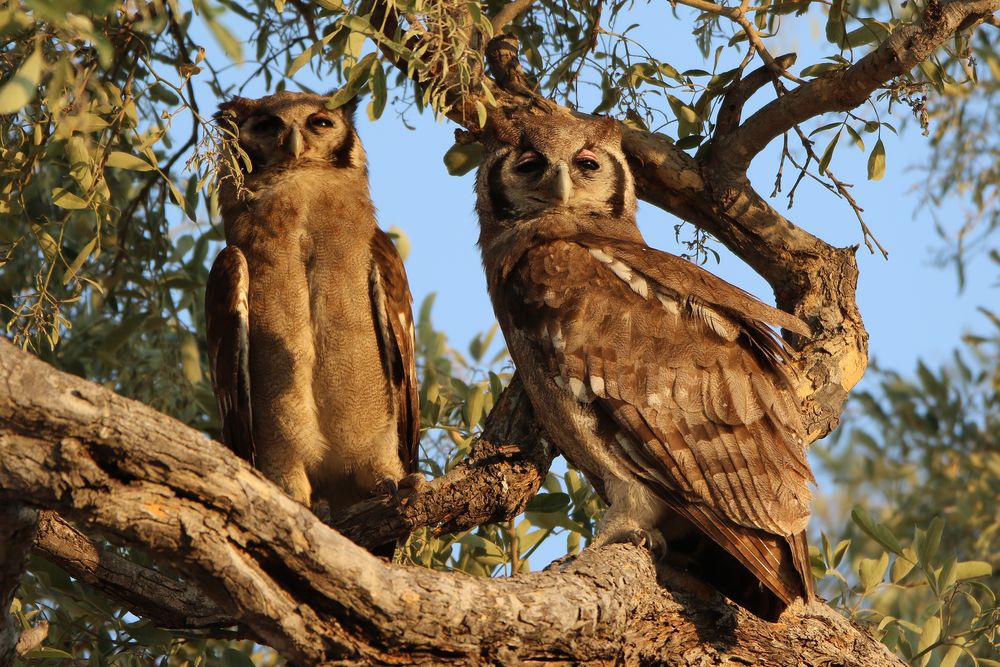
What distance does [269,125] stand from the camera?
4773 mm

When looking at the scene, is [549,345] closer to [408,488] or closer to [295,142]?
[408,488]

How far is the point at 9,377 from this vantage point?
2105 millimetres

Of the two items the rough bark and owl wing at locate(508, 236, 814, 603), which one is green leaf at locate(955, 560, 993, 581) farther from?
the rough bark

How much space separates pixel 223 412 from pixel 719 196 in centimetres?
212

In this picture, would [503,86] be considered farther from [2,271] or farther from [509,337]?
[2,271]

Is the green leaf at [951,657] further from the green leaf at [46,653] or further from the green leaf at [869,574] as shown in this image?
the green leaf at [46,653]

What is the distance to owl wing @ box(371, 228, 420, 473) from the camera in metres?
4.47

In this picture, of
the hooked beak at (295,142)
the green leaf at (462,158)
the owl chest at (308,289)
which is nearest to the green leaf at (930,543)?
the owl chest at (308,289)

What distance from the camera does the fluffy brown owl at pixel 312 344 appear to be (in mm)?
4387

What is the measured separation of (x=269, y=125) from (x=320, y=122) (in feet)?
0.74

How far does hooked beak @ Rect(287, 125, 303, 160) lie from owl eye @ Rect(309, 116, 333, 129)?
0.54 feet

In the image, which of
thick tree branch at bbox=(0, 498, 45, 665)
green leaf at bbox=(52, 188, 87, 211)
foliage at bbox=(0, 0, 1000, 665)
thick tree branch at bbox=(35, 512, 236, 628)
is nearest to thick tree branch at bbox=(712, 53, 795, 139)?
foliage at bbox=(0, 0, 1000, 665)

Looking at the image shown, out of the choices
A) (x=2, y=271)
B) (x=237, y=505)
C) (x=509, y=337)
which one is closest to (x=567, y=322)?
(x=509, y=337)

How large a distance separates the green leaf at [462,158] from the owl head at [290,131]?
478mm
